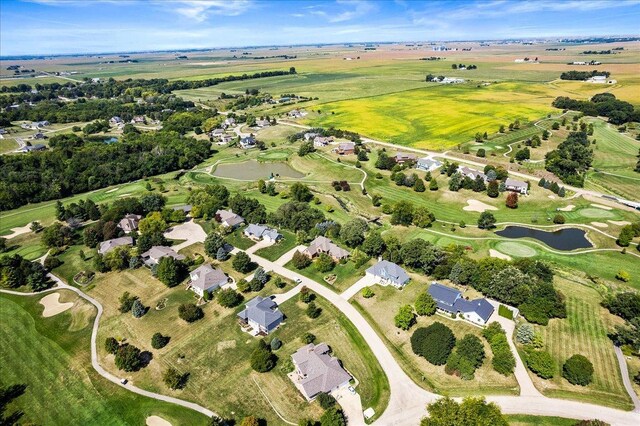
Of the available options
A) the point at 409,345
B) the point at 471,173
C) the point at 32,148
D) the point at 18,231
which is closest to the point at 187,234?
the point at 18,231

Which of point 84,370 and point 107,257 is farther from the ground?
point 107,257

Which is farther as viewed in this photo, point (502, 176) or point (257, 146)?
point (257, 146)

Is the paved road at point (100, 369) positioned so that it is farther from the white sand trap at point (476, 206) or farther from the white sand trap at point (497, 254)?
the white sand trap at point (476, 206)

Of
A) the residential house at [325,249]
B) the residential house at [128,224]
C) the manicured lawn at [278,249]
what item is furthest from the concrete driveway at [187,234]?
the residential house at [325,249]

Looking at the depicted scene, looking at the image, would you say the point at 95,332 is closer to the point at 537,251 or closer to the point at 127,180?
the point at 127,180

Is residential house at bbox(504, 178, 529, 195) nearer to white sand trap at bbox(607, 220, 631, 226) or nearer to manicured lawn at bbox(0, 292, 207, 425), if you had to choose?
white sand trap at bbox(607, 220, 631, 226)

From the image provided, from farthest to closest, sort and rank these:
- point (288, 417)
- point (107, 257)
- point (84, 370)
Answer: point (107, 257)
point (84, 370)
point (288, 417)

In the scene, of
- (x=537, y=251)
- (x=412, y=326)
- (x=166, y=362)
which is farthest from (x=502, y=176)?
(x=166, y=362)
